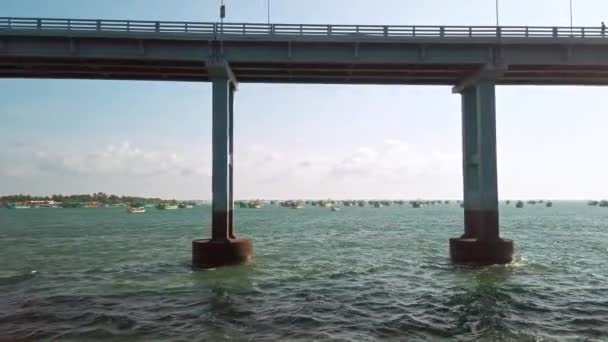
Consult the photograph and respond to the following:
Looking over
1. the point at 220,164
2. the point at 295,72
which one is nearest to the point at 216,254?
the point at 220,164

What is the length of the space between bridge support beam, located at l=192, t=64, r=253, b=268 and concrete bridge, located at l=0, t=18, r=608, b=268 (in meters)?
0.06

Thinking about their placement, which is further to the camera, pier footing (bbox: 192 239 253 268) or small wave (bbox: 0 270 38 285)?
pier footing (bbox: 192 239 253 268)

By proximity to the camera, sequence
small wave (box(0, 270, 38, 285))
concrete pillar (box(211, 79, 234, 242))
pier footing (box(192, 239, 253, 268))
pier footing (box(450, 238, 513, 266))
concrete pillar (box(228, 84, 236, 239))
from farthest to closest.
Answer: concrete pillar (box(228, 84, 236, 239)), pier footing (box(450, 238, 513, 266)), concrete pillar (box(211, 79, 234, 242)), pier footing (box(192, 239, 253, 268)), small wave (box(0, 270, 38, 285))

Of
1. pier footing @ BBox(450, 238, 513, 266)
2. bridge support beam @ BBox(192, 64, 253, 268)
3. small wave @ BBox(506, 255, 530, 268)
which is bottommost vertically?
small wave @ BBox(506, 255, 530, 268)

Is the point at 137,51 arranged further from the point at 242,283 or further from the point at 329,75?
the point at 242,283

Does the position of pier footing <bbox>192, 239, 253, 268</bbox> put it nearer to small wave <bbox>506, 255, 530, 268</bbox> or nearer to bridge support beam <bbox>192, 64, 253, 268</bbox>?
bridge support beam <bbox>192, 64, 253, 268</bbox>

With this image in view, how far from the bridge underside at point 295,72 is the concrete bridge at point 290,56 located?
135mm

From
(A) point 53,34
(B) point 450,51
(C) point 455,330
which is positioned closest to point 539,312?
(C) point 455,330

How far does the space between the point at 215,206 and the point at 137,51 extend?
10751 mm

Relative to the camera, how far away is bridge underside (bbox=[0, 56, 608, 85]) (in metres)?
27.3

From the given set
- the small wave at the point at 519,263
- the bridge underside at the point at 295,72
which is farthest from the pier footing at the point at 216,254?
the small wave at the point at 519,263

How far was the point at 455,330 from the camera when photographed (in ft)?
42.6

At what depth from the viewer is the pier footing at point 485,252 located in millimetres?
25781

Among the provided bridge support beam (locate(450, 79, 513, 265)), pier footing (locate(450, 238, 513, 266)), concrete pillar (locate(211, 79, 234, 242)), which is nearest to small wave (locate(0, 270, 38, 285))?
concrete pillar (locate(211, 79, 234, 242))
